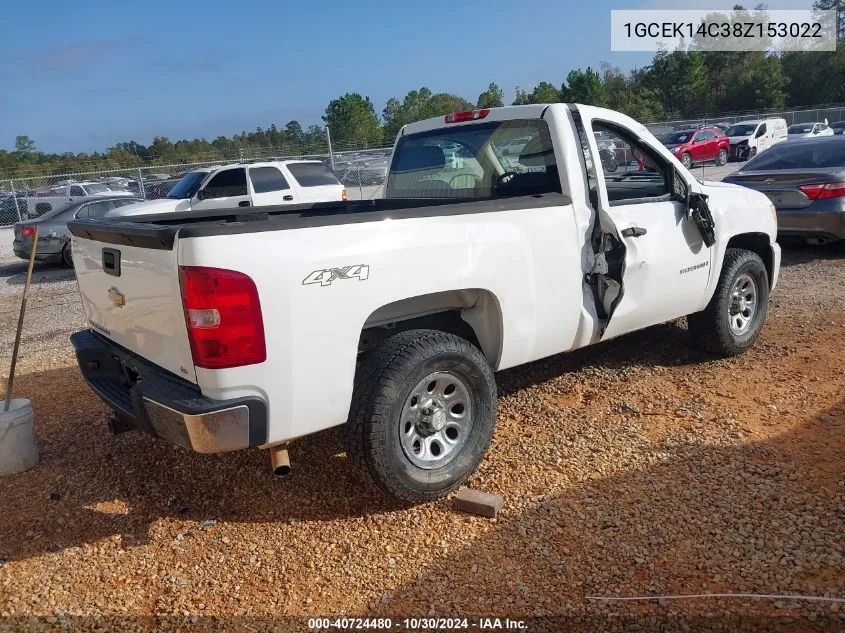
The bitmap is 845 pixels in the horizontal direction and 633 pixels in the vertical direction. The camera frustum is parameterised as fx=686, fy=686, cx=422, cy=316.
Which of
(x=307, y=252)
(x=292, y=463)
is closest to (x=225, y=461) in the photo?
(x=292, y=463)

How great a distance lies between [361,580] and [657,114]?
184ft

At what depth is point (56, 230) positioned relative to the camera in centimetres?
1369

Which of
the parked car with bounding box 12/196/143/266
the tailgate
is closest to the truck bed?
the tailgate

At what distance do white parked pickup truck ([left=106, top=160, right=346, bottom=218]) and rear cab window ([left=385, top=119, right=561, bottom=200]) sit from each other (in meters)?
8.72

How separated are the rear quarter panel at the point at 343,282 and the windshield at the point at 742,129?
103ft

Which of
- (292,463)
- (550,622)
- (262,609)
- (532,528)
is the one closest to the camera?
A: (550,622)

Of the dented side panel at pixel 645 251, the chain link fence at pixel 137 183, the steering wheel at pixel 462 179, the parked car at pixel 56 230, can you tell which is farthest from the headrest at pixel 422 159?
the chain link fence at pixel 137 183

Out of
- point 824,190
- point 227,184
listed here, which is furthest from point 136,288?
point 227,184

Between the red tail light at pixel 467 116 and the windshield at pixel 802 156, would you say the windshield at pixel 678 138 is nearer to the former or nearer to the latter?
the windshield at pixel 802 156

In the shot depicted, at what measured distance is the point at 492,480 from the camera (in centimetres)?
379

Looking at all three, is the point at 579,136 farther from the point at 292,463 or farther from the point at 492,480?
the point at 292,463

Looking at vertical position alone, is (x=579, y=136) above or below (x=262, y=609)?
above

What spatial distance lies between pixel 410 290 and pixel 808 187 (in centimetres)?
760

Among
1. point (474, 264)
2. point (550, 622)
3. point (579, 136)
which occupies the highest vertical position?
point (579, 136)
